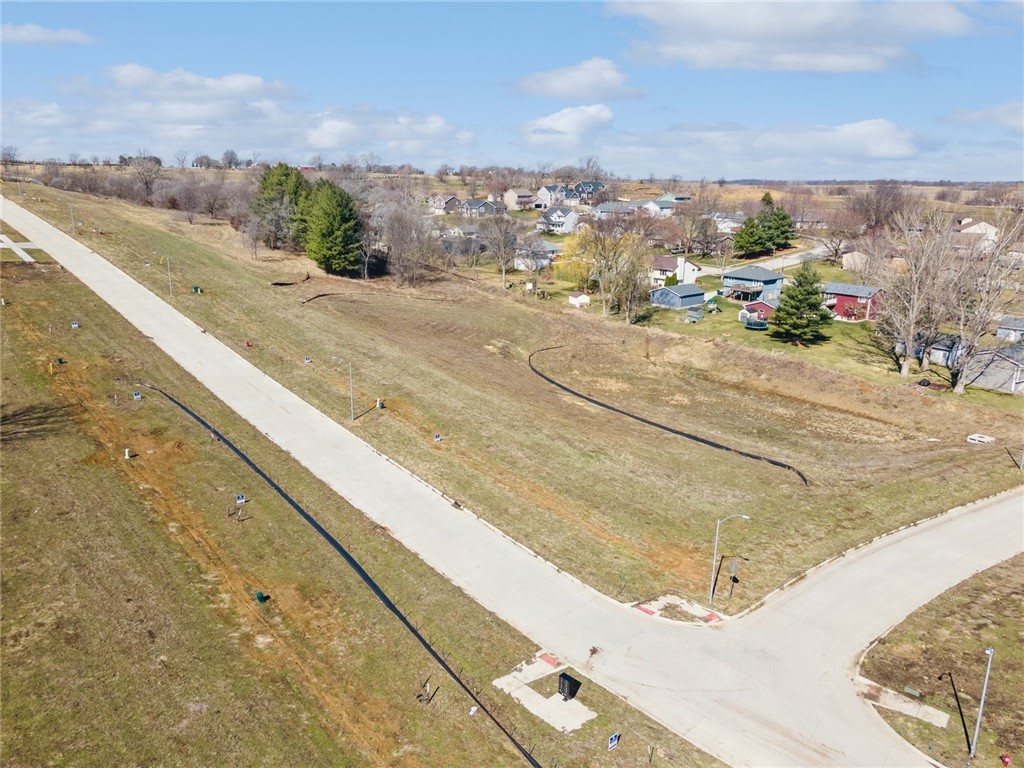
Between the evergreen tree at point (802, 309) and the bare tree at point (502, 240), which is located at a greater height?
the bare tree at point (502, 240)

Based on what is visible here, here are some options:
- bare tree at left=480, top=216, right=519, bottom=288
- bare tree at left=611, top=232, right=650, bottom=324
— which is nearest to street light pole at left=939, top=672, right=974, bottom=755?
bare tree at left=611, top=232, right=650, bottom=324

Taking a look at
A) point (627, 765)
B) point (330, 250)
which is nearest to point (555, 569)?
point (627, 765)

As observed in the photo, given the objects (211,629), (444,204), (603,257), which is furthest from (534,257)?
(211,629)

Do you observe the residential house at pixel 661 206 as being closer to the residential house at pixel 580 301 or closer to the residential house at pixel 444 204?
the residential house at pixel 444 204

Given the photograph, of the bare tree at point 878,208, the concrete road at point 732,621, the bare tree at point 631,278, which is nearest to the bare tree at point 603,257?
the bare tree at point 631,278

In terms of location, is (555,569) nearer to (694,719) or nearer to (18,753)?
(694,719)

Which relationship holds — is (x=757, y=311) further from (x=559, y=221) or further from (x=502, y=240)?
(x=559, y=221)
